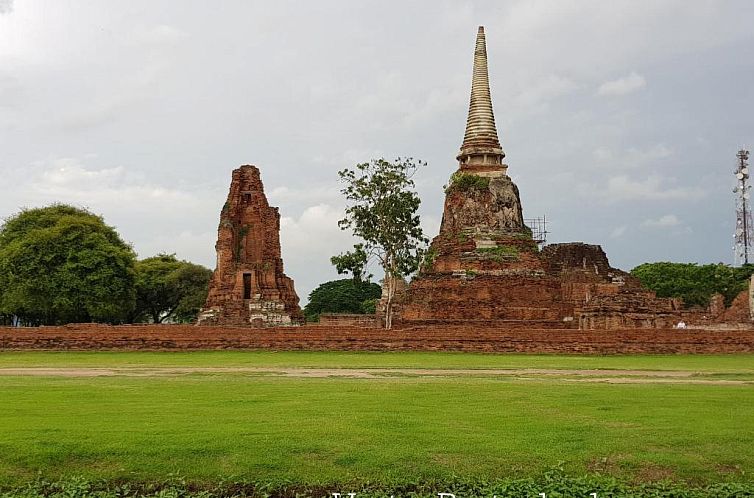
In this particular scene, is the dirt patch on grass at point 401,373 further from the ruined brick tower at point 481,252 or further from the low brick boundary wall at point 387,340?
the ruined brick tower at point 481,252

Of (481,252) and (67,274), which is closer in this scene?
(481,252)

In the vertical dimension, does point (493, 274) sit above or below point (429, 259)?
below

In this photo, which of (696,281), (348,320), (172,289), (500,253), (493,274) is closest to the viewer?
(493,274)

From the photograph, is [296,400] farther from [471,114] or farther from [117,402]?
[471,114]

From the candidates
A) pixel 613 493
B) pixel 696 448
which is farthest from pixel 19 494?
pixel 696 448

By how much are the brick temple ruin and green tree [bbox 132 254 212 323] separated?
24142mm

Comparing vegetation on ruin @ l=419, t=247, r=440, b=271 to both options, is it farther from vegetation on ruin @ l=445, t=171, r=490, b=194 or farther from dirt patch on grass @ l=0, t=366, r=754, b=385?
dirt patch on grass @ l=0, t=366, r=754, b=385

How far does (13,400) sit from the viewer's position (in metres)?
13.1

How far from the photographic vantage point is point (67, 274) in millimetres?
46438

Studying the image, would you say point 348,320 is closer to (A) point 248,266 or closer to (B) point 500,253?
(A) point 248,266

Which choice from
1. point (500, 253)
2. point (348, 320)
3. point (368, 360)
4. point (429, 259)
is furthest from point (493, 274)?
point (368, 360)

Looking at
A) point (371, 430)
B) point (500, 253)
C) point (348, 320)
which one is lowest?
point (371, 430)

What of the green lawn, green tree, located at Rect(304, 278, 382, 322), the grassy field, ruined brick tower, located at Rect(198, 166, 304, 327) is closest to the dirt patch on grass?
the green lawn

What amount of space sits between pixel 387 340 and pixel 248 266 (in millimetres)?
15063
